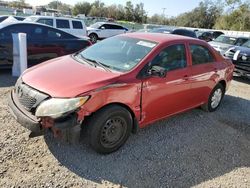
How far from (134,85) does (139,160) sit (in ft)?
3.38

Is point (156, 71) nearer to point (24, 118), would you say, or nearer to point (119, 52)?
point (119, 52)

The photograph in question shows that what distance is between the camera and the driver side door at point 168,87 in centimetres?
415

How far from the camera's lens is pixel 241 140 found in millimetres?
4840

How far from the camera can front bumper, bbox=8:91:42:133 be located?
337 centimetres

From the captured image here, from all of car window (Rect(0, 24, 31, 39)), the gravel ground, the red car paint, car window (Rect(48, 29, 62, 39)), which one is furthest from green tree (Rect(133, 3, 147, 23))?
the gravel ground

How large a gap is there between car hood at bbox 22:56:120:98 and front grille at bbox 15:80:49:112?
Result: 2.5 inches

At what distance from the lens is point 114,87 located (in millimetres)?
3637

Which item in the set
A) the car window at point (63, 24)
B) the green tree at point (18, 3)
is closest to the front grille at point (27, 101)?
the car window at point (63, 24)

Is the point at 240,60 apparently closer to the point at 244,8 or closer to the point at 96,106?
the point at 96,106

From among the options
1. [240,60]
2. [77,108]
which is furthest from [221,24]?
[77,108]

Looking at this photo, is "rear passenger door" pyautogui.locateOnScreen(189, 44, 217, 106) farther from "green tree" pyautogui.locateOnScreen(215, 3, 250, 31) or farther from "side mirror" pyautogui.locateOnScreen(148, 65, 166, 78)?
"green tree" pyautogui.locateOnScreen(215, 3, 250, 31)

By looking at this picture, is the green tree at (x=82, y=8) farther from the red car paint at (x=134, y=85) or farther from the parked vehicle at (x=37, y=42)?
the red car paint at (x=134, y=85)

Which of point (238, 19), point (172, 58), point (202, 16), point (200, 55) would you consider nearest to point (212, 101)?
point (200, 55)

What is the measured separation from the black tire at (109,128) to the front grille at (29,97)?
68 cm
